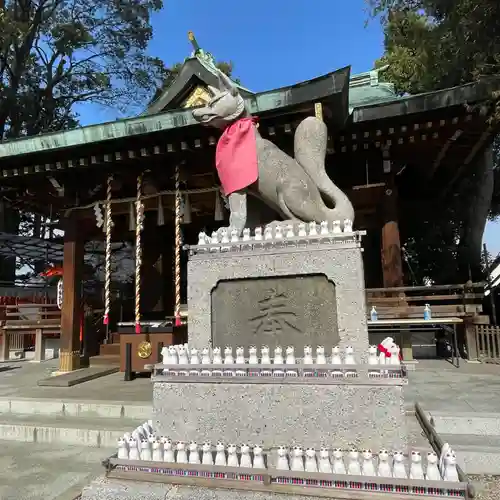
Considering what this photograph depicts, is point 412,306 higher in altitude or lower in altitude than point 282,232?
lower

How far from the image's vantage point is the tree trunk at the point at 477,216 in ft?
41.6

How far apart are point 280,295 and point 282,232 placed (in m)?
0.67

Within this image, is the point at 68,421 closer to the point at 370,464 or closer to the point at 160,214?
the point at 370,464

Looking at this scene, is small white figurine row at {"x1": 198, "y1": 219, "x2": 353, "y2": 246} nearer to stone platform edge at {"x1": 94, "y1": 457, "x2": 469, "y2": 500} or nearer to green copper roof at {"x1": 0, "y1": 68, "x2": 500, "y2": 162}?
stone platform edge at {"x1": 94, "y1": 457, "x2": 469, "y2": 500}

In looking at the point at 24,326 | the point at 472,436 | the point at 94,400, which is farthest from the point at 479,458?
the point at 24,326

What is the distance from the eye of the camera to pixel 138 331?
305 inches

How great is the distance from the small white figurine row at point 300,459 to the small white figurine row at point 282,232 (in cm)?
200

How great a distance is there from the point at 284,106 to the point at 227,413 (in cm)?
554

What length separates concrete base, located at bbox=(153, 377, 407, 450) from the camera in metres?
3.16

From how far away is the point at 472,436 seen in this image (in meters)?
4.34

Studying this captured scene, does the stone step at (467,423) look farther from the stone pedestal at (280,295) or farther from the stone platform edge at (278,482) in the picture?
the stone platform edge at (278,482)

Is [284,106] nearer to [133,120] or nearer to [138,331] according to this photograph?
[133,120]

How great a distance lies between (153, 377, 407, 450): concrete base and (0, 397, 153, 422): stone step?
2.06 meters

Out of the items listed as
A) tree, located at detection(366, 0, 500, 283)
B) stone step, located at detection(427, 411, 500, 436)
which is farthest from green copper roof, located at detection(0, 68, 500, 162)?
stone step, located at detection(427, 411, 500, 436)
